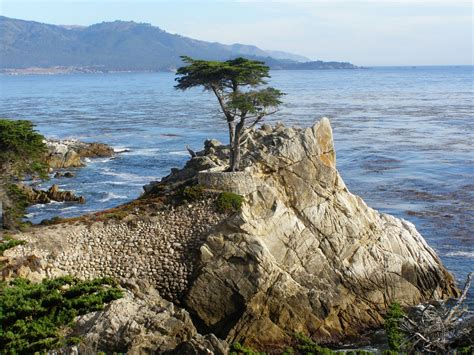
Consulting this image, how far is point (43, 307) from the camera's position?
1912 cm

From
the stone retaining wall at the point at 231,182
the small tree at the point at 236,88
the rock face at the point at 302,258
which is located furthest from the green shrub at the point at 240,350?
the small tree at the point at 236,88

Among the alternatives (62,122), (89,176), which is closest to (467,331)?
(89,176)

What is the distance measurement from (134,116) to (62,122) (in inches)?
473

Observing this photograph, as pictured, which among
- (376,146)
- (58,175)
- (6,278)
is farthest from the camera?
(376,146)

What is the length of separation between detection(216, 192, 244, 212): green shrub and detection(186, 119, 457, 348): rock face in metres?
0.43

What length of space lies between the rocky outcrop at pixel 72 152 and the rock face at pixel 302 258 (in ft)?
102

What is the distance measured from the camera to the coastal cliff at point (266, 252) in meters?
23.9

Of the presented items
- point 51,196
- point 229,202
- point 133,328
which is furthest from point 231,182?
point 51,196

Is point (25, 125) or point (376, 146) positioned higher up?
point (25, 125)

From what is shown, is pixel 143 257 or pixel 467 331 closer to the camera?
pixel 467 331

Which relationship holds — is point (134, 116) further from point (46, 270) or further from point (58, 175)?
point (46, 270)

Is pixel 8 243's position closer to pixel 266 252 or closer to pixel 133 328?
pixel 133 328

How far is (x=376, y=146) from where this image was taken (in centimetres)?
6266

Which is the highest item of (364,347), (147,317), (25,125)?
(25,125)
